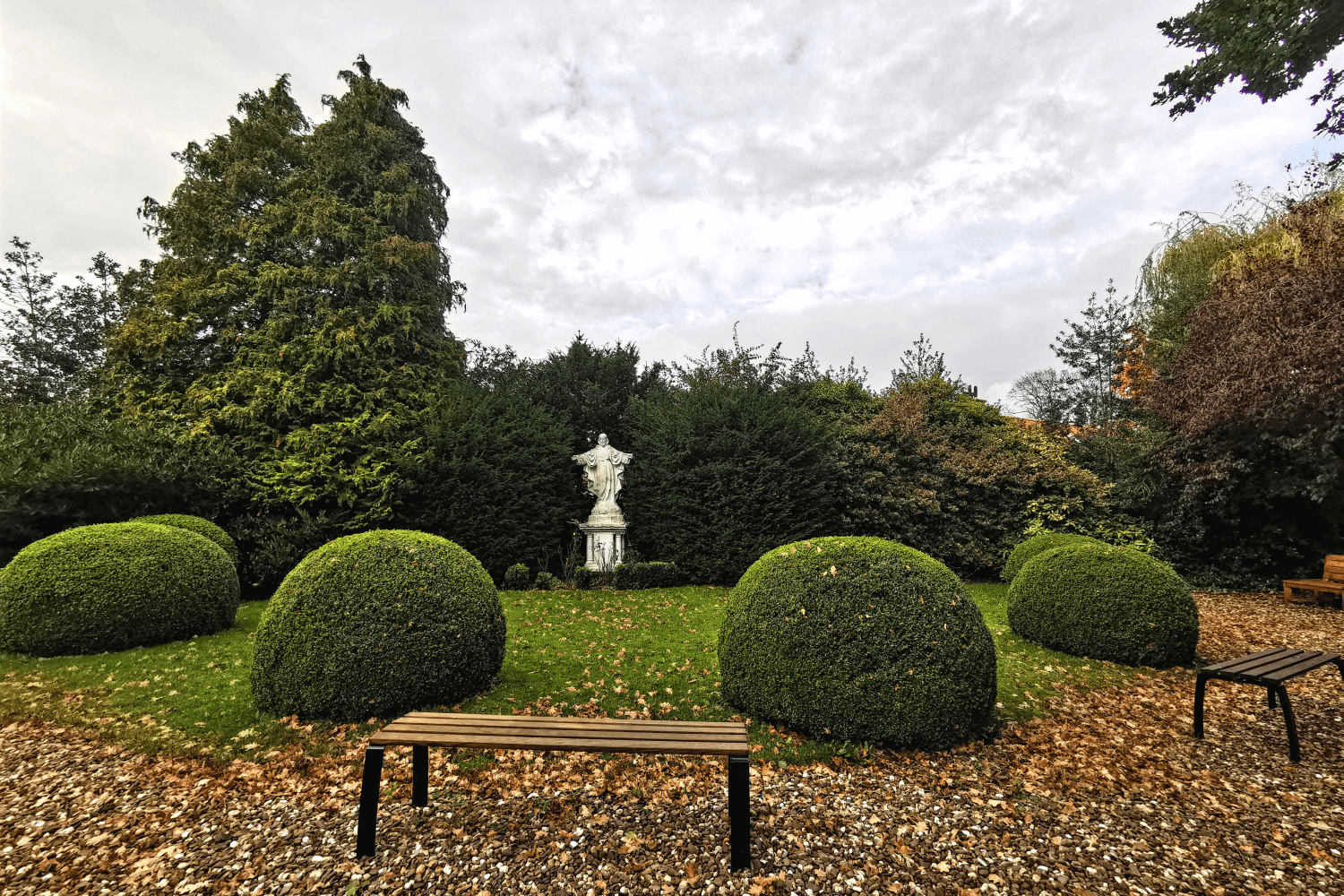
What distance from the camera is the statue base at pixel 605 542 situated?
11602 mm

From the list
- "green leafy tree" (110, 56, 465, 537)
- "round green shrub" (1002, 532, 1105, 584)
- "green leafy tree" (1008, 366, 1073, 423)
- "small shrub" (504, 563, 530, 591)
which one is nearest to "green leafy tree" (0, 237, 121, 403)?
"green leafy tree" (110, 56, 465, 537)

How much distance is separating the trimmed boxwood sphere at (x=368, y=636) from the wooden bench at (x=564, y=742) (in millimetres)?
1167

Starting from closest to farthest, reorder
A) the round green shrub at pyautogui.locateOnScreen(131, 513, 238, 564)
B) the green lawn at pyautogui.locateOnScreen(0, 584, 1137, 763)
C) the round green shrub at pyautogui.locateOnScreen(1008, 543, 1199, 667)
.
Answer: the green lawn at pyautogui.locateOnScreen(0, 584, 1137, 763)
the round green shrub at pyautogui.locateOnScreen(1008, 543, 1199, 667)
the round green shrub at pyautogui.locateOnScreen(131, 513, 238, 564)

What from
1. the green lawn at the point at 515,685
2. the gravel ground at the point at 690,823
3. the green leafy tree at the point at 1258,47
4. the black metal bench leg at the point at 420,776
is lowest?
the gravel ground at the point at 690,823

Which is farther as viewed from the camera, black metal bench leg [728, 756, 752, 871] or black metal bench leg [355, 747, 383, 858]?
black metal bench leg [355, 747, 383, 858]

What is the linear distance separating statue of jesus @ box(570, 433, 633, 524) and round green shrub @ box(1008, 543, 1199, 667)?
298 inches

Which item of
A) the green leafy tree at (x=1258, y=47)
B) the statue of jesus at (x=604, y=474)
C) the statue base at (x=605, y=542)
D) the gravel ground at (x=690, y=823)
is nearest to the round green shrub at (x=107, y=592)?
the gravel ground at (x=690, y=823)

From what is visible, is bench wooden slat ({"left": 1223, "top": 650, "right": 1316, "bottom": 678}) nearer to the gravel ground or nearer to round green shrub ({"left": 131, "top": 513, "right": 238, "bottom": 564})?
the gravel ground

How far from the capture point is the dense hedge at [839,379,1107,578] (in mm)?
11781

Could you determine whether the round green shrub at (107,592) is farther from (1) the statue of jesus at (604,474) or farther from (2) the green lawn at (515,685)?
(1) the statue of jesus at (604,474)

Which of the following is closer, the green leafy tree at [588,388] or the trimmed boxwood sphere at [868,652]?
the trimmed boxwood sphere at [868,652]

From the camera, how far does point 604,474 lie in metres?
12.1

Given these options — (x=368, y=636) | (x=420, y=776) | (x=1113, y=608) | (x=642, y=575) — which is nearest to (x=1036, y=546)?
(x=1113, y=608)

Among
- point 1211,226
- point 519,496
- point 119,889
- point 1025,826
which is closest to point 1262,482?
point 1211,226
